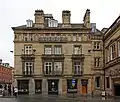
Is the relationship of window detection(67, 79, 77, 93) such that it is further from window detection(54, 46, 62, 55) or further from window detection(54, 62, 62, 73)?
window detection(54, 46, 62, 55)

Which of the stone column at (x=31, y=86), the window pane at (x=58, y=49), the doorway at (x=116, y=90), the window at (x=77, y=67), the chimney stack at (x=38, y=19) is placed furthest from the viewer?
the chimney stack at (x=38, y=19)

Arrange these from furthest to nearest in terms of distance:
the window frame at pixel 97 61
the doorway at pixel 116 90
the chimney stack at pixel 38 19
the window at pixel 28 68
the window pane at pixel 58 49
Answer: the window frame at pixel 97 61
the chimney stack at pixel 38 19
the window pane at pixel 58 49
the window at pixel 28 68
the doorway at pixel 116 90

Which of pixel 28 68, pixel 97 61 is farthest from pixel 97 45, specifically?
pixel 28 68

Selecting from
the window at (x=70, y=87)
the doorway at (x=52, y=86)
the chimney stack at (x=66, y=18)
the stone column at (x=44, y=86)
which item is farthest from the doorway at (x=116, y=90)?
the chimney stack at (x=66, y=18)

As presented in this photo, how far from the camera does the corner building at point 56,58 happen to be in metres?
75.4

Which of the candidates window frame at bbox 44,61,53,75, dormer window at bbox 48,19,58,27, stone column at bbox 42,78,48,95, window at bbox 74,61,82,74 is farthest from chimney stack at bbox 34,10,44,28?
stone column at bbox 42,78,48,95

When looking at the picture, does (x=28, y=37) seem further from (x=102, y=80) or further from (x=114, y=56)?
(x=114, y=56)

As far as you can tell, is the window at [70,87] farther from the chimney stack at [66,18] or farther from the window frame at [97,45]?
the chimney stack at [66,18]

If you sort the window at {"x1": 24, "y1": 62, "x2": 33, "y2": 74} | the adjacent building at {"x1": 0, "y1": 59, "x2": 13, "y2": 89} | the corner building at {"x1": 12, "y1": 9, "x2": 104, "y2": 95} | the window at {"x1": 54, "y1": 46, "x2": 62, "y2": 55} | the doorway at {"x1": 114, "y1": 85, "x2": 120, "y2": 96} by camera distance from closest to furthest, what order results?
1. the doorway at {"x1": 114, "y1": 85, "x2": 120, "y2": 96}
2. the corner building at {"x1": 12, "y1": 9, "x2": 104, "y2": 95}
3. the window at {"x1": 24, "y1": 62, "x2": 33, "y2": 74}
4. the window at {"x1": 54, "y1": 46, "x2": 62, "y2": 55}
5. the adjacent building at {"x1": 0, "y1": 59, "x2": 13, "y2": 89}

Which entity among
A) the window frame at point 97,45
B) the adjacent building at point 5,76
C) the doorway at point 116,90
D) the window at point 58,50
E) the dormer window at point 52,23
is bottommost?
the doorway at point 116,90

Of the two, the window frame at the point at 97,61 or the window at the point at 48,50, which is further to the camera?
the window frame at the point at 97,61

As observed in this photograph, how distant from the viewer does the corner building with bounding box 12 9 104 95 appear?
75.4m

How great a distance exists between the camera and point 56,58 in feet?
249

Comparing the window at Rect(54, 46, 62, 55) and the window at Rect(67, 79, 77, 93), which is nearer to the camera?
the window at Rect(67, 79, 77, 93)
